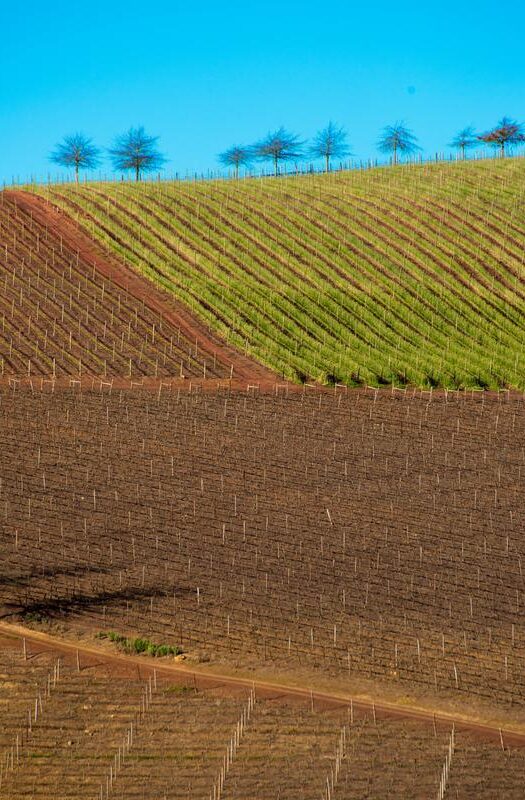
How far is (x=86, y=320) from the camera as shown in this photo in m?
45.5

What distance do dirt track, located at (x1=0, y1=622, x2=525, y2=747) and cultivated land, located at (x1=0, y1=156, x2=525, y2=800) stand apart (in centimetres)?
6

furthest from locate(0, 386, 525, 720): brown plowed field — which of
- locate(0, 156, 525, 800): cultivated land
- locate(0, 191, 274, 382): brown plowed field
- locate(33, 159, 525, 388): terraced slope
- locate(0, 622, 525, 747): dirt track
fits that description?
locate(33, 159, 525, 388): terraced slope

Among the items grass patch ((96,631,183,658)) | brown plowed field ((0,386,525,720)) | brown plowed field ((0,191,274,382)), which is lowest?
grass patch ((96,631,183,658))

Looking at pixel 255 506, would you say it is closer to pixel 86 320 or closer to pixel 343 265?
pixel 86 320

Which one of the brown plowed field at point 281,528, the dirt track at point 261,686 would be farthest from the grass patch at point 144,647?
the brown plowed field at point 281,528

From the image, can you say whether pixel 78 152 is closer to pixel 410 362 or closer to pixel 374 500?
pixel 410 362

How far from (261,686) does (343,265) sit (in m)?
39.9

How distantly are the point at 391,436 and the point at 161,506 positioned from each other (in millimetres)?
9817

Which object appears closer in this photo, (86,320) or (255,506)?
(255,506)

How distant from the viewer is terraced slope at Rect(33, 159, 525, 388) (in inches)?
1790

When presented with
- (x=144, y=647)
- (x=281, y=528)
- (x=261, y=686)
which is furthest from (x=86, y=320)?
(x=261, y=686)

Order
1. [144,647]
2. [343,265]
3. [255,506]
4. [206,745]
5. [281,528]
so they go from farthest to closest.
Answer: [343,265] → [255,506] → [281,528] → [144,647] → [206,745]

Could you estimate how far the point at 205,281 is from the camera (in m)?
51.6

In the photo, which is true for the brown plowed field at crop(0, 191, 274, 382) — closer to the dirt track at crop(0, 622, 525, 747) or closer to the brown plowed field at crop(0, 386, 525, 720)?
the brown plowed field at crop(0, 386, 525, 720)
